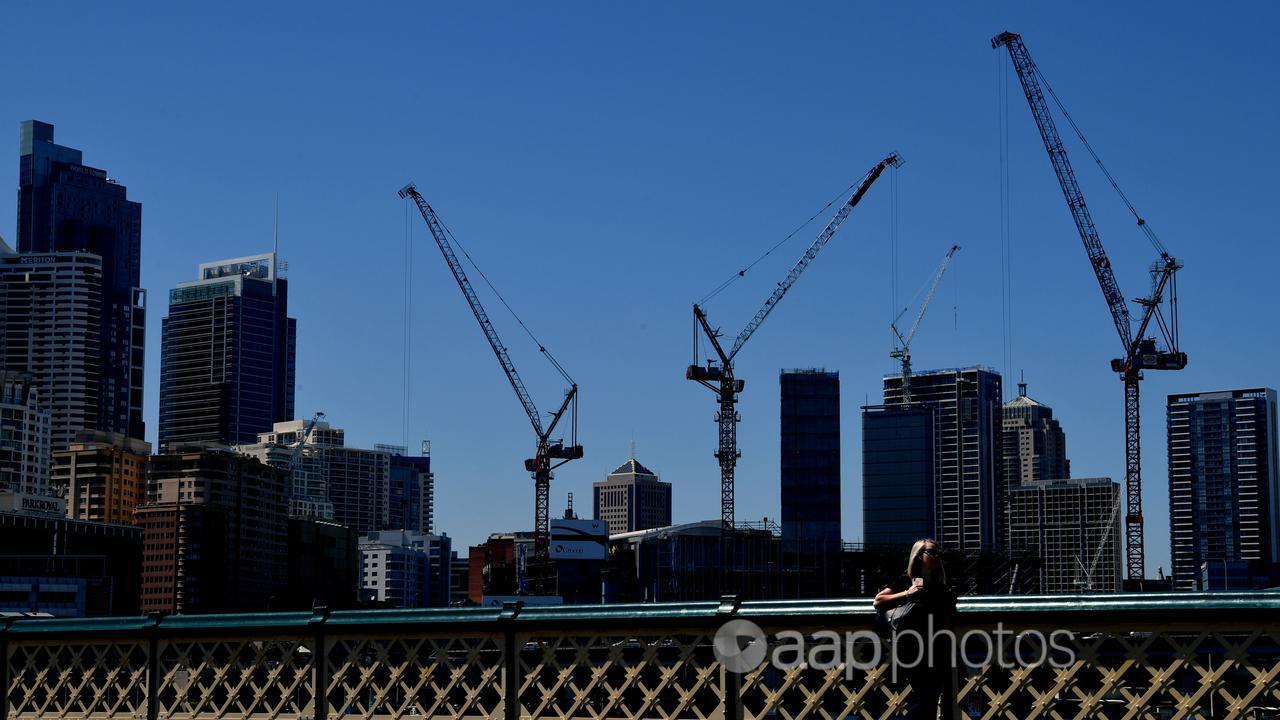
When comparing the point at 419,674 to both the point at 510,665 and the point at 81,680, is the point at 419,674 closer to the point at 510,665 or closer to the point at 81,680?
the point at 510,665

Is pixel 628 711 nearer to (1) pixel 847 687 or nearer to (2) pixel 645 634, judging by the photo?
(2) pixel 645 634

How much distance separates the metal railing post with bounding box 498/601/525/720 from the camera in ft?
47.3

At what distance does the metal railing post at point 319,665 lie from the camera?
15133mm

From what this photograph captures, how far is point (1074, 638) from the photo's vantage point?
12664mm

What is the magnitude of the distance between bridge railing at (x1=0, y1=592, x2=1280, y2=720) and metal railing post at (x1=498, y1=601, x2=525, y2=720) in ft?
0.04

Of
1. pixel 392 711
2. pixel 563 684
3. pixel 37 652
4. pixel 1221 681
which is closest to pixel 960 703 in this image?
pixel 1221 681

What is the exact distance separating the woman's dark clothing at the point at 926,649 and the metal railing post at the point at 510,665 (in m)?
3.60

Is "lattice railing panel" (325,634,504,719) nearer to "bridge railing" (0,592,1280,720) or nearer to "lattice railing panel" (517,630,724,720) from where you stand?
"bridge railing" (0,592,1280,720)

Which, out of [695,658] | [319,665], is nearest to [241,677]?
[319,665]

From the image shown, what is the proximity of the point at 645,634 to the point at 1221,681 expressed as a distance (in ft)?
15.6

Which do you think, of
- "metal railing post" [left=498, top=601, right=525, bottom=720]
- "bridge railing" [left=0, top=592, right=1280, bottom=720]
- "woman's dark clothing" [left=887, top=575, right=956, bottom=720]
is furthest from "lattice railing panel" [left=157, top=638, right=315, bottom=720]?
"woman's dark clothing" [left=887, top=575, right=956, bottom=720]

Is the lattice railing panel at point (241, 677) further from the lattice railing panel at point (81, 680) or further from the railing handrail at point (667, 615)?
the lattice railing panel at point (81, 680)

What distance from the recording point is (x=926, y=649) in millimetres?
12453

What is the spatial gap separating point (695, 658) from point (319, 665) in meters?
3.72
